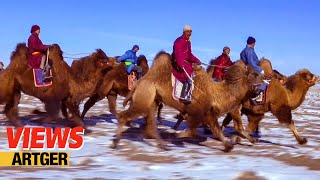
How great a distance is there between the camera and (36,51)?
1065 centimetres

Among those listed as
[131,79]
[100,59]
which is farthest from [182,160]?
[131,79]

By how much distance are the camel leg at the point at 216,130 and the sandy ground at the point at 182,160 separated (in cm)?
14

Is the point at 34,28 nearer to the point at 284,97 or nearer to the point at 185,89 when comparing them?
the point at 185,89

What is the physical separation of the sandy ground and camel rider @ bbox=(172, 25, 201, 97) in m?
1.38

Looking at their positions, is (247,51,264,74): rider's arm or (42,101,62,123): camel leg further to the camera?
(42,101,62,123): camel leg

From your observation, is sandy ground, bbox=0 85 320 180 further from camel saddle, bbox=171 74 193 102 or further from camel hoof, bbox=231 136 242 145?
camel saddle, bbox=171 74 193 102

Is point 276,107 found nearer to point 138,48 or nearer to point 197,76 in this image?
point 197,76

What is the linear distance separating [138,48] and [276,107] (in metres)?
4.88

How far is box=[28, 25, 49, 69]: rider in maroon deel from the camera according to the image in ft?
34.8

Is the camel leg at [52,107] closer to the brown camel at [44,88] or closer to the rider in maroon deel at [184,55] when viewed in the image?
the brown camel at [44,88]

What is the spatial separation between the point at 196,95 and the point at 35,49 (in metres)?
3.83

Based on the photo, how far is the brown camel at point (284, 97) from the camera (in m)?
10.2

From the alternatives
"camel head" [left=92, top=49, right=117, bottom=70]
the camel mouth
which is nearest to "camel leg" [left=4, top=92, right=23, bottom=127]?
"camel head" [left=92, top=49, right=117, bottom=70]

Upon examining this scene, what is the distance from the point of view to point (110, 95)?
13398 mm
